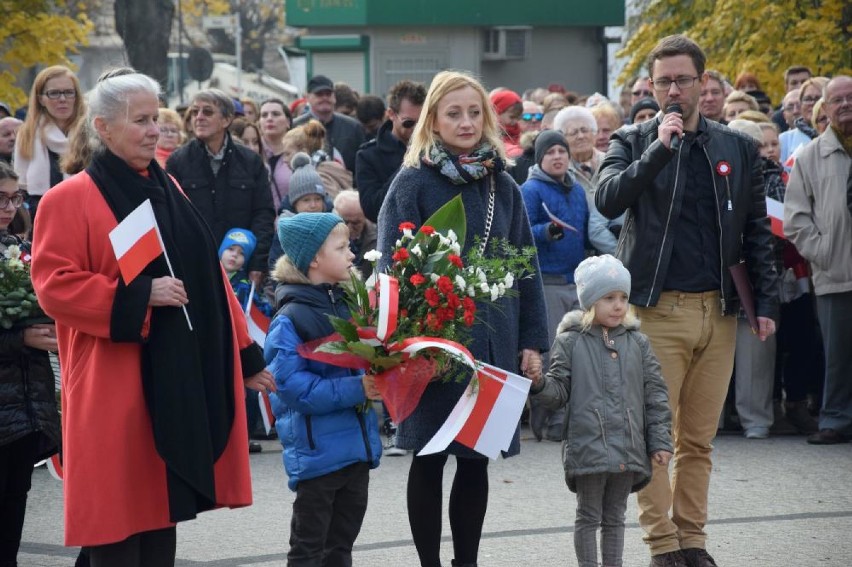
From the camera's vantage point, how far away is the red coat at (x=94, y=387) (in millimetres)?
4703

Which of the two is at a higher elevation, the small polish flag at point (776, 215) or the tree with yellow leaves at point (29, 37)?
the tree with yellow leaves at point (29, 37)

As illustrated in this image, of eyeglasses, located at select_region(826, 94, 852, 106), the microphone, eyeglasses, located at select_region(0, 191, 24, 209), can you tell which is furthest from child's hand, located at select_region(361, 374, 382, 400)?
eyeglasses, located at select_region(826, 94, 852, 106)

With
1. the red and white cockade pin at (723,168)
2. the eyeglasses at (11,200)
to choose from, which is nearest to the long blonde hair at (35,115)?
the eyeglasses at (11,200)

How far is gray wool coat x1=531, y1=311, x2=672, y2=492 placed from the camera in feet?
19.9

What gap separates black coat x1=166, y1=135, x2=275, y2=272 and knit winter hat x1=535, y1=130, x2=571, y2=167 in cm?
196

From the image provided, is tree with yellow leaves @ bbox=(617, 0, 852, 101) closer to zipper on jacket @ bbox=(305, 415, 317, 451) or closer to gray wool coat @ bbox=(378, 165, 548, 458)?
gray wool coat @ bbox=(378, 165, 548, 458)

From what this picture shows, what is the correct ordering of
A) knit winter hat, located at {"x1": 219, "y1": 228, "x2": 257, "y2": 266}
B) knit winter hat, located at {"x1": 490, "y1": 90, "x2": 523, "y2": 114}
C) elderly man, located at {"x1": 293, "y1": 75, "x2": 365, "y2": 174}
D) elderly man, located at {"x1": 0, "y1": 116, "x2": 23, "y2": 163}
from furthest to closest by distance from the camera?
elderly man, located at {"x1": 293, "y1": 75, "x2": 365, "y2": 174} < knit winter hat, located at {"x1": 490, "y1": 90, "x2": 523, "y2": 114} < elderly man, located at {"x1": 0, "y1": 116, "x2": 23, "y2": 163} < knit winter hat, located at {"x1": 219, "y1": 228, "x2": 257, "y2": 266}

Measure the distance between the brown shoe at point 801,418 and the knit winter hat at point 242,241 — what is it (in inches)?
160

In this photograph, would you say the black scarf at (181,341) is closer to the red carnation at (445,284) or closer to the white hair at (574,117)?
the red carnation at (445,284)

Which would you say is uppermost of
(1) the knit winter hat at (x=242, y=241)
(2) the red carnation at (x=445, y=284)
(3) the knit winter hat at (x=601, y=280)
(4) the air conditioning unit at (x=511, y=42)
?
(4) the air conditioning unit at (x=511, y=42)

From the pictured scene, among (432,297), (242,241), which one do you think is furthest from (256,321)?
(432,297)

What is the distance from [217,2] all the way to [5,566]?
3526 cm

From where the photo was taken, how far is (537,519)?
24.9 ft

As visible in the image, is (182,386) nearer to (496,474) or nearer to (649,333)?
(649,333)
